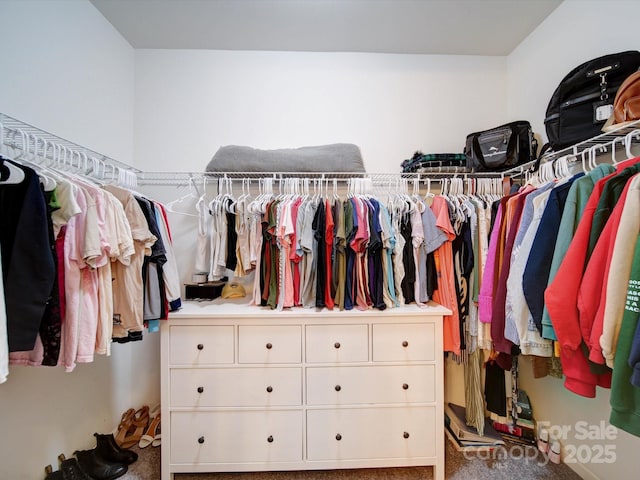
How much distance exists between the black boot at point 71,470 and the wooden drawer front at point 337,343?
53.5 inches

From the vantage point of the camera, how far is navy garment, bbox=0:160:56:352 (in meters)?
0.84

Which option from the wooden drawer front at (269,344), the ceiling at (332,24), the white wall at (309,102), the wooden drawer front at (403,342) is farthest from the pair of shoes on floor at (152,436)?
the ceiling at (332,24)

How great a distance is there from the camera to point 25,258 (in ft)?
2.80

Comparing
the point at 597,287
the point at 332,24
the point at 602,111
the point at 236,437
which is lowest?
the point at 236,437

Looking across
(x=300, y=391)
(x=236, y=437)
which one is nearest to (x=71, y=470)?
(x=236, y=437)

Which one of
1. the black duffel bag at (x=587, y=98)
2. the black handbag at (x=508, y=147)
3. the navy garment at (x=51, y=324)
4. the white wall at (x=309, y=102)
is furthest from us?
the white wall at (x=309, y=102)

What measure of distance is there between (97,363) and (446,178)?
2.65m

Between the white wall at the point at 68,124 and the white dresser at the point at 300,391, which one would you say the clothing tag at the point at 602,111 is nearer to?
the white dresser at the point at 300,391

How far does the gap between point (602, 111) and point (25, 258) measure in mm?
2479

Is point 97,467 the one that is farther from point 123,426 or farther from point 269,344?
point 269,344

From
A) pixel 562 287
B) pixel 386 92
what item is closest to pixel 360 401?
pixel 562 287

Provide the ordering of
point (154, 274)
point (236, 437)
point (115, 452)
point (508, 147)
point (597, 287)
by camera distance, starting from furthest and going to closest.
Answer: point (508, 147), point (115, 452), point (236, 437), point (154, 274), point (597, 287)

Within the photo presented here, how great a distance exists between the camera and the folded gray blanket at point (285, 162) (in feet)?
5.55

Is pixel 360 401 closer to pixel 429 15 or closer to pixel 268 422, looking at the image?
pixel 268 422
